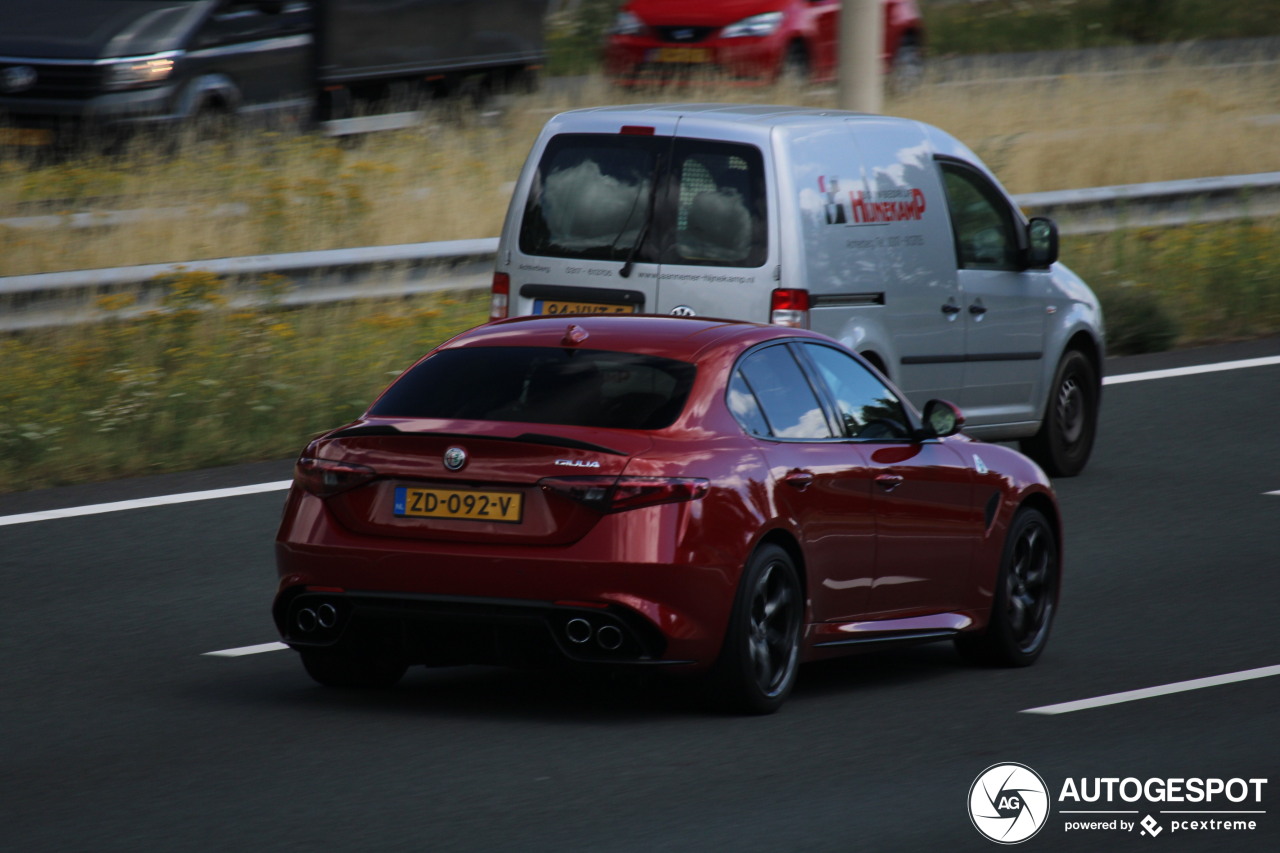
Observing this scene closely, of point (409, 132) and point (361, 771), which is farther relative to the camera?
A: point (409, 132)

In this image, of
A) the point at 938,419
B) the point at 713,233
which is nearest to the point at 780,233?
the point at 713,233

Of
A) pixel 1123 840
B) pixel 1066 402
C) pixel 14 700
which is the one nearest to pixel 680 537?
pixel 1123 840

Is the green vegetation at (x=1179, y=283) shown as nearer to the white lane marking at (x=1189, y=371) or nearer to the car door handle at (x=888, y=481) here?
the white lane marking at (x=1189, y=371)

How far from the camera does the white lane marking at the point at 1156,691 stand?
8172mm

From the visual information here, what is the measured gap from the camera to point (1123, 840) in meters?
6.37

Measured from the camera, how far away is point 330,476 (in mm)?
7633

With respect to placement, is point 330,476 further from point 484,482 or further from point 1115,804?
point 1115,804

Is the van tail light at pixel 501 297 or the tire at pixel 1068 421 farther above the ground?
the van tail light at pixel 501 297

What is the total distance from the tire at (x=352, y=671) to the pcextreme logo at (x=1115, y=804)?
7.30ft

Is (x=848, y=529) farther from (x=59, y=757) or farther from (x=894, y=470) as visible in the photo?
(x=59, y=757)

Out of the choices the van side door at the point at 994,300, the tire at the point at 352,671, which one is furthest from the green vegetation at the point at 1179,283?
the tire at the point at 352,671

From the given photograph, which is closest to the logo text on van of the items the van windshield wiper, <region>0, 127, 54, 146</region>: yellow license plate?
the van windshield wiper

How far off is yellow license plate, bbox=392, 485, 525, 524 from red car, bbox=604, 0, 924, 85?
19127mm

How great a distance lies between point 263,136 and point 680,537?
42.0 feet
